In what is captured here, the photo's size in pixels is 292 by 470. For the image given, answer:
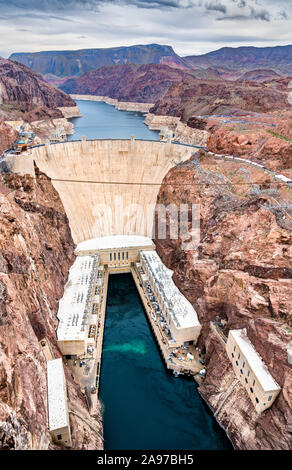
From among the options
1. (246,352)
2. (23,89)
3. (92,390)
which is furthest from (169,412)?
(23,89)

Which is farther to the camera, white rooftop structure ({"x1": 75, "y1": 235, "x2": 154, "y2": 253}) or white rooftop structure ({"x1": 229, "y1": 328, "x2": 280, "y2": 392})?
white rooftop structure ({"x1": 75, "y1": 235, "x2": 154, "y2": 253})

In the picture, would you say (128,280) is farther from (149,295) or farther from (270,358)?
(270,358)

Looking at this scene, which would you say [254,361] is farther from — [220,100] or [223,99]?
[223,99]

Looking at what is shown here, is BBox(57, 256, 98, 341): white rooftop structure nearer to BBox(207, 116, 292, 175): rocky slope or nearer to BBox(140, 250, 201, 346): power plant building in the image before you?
BBox(140, 250, 201, 346): power plant building

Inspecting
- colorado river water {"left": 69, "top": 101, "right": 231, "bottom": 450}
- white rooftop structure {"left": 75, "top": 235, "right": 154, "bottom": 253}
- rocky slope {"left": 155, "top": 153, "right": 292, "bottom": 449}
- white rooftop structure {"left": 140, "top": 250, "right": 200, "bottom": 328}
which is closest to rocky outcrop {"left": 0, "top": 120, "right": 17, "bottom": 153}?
white rooftop structure {"left": 75, "top": 235, "right": 154, "bottom": 253}

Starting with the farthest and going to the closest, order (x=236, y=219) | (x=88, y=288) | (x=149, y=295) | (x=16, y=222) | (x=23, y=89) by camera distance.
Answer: (x=23, y=89), (x=149, y=295), (x=88, y=288), (x=236, y=219), (x=16, y=222)
